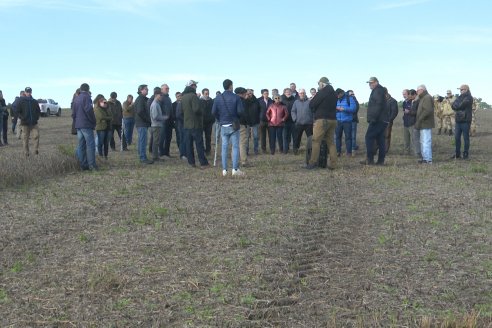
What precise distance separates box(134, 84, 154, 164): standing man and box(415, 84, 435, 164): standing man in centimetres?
672

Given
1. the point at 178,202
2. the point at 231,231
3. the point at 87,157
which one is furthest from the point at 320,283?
the point at 87,157

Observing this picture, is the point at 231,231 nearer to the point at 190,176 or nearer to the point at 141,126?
the point at 190,176

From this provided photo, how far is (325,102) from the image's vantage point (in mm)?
12609

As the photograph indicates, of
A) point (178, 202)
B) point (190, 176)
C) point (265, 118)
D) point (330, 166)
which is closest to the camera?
point (178, 202)

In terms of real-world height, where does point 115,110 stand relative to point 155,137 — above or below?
above

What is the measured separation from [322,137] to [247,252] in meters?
7.00

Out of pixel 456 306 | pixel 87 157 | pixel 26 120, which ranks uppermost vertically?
pixel 26 120

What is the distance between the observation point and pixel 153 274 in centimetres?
542

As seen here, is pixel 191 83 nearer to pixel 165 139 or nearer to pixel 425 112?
pixel 165 139

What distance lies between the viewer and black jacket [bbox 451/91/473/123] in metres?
14.1

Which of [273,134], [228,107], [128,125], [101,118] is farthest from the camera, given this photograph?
[128,125]

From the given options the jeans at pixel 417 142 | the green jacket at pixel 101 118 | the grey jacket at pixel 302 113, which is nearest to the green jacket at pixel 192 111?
the green jacket at pixel 101 118

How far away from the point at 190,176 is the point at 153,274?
682 centimetres

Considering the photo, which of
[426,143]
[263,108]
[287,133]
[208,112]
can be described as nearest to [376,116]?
[426,143]
